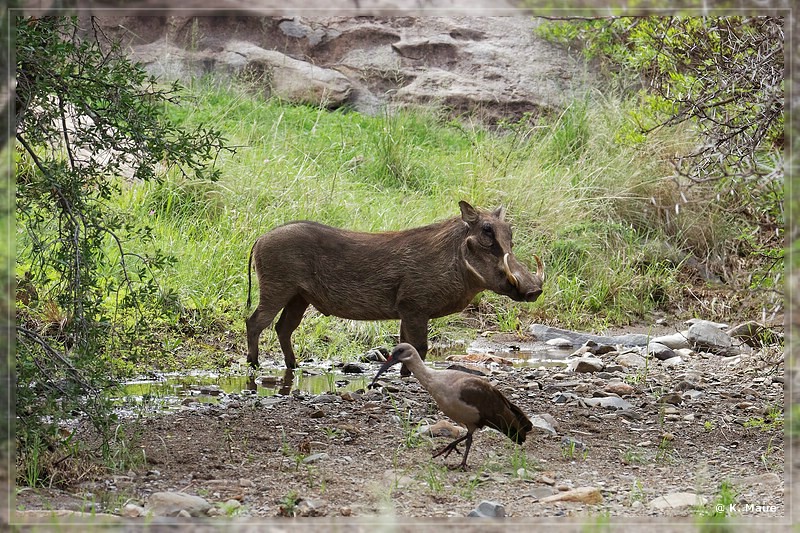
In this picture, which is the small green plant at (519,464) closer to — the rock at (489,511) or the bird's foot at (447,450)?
the bird's foot at (447,450)

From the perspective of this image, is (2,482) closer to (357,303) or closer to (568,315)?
(357,303)

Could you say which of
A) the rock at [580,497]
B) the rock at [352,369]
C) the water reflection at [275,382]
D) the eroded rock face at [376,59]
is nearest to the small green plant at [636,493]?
the rock at [580,497]

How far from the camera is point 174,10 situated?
2.73 meters

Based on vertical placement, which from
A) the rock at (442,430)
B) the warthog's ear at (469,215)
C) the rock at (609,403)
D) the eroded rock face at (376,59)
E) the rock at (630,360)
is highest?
the eroded rock face at (376,59)

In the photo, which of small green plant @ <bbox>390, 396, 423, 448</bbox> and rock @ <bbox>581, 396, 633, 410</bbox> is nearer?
small green plant @ <bbox>390, 396, 423, 448</bbox>

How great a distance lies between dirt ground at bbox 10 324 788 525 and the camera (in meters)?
3.70

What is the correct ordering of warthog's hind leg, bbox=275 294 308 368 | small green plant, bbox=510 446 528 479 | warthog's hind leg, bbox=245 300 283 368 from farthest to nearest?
warthog's hind leg, bbox=275 294 308 368, warthog's hind leg, bbox=245 300 283 368, small green plant, bbox=510 446 528 479

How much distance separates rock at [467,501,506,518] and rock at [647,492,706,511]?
64 cm

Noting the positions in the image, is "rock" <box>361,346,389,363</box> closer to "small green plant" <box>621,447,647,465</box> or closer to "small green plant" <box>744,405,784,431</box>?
"small green plant" <box>744,405,784,431</box>

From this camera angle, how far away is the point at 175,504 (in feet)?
11.9

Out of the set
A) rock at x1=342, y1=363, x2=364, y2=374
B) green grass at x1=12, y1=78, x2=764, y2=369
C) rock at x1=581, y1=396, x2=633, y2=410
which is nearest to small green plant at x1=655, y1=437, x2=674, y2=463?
rock at x1=581, y1=396, x2=633, y2=410

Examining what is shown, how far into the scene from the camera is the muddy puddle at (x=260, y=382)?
19.2 ft

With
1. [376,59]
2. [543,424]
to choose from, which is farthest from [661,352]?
[376,59]

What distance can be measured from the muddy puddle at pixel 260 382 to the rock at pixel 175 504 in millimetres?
1348
